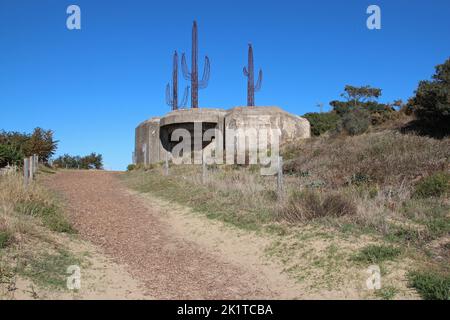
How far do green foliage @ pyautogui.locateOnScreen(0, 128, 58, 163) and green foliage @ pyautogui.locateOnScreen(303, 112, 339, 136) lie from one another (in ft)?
68.0

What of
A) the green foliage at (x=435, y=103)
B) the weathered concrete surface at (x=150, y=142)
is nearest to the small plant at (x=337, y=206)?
the green foliage at (x=435, y=103)

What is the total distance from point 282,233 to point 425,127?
1376cm

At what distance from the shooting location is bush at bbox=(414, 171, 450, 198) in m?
9.96

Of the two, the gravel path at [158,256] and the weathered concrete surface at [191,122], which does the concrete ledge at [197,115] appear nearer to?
the weathered concrete surface at [191,122]

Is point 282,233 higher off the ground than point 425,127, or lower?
lower

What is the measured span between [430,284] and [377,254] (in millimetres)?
1258

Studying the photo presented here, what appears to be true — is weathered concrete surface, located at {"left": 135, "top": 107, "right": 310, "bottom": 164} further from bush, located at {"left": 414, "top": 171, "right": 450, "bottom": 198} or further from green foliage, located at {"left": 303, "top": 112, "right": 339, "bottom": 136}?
bush, located at {"left": 414, "top": 171, "right": 450, "bottom": 198}

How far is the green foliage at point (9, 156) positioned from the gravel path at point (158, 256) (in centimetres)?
889

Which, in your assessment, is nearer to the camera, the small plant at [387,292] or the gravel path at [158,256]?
the small plant at [387,292]

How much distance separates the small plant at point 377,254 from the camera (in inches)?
245

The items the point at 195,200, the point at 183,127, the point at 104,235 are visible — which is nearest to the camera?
the point at 104,235
